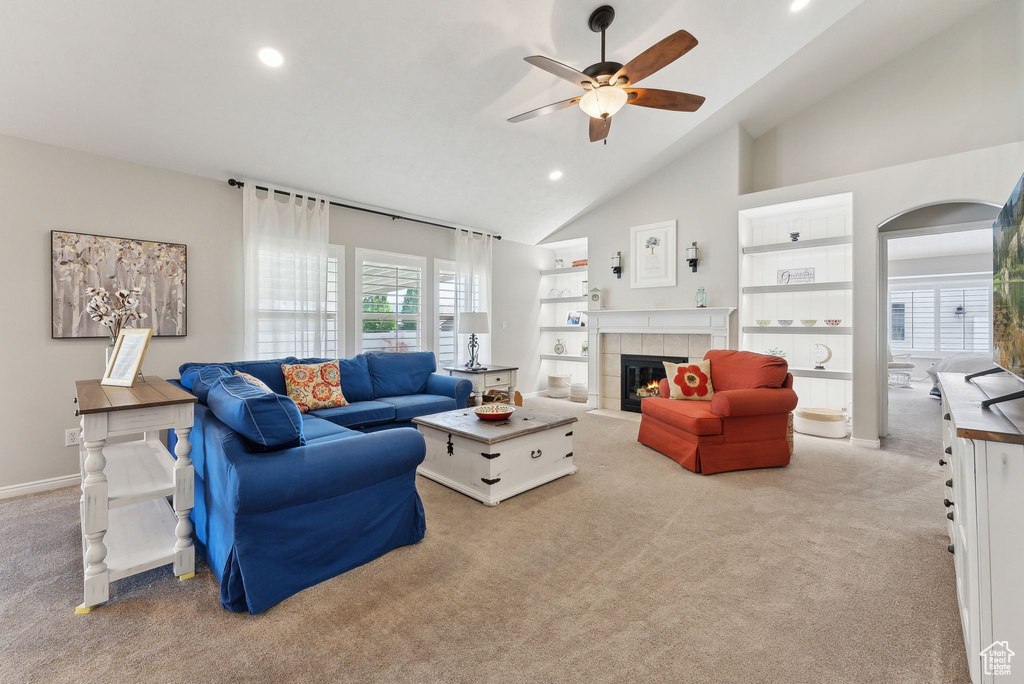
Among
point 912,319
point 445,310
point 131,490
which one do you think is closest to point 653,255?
point 445,310

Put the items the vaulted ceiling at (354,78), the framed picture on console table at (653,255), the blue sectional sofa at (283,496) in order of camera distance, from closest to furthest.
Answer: the blue sectional sofa at (283,496)
the vaulted ceiling at (354,78)
the framed picture on console table at (653,255)

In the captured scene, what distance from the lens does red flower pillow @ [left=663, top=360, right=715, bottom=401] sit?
156 inches

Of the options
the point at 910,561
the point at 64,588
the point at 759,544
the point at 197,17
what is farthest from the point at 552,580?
the point at 197,17

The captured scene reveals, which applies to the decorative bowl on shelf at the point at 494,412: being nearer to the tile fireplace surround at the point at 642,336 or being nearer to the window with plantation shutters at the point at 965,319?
the tile fireplace surround at the point at 642,336

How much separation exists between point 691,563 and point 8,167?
4.89 metres

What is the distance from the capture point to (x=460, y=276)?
19.0 feet

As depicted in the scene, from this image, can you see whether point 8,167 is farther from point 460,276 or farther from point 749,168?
point 749,168

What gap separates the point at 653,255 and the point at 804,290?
5.56ft

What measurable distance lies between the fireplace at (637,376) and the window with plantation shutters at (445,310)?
229 cm

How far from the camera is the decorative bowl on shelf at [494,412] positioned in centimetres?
318

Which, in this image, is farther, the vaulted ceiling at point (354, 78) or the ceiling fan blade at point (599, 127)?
the ceiling fan blade at point (599, 127)

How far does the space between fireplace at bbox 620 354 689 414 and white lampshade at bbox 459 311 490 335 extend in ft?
6.62

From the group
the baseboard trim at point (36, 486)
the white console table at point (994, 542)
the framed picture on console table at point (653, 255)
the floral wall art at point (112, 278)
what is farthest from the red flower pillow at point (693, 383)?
the baseboard trim at point (36, 486)

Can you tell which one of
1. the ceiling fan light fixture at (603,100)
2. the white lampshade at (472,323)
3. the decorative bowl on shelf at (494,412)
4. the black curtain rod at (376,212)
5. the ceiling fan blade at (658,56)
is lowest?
the decorative bowl on shelf at (494,412)
